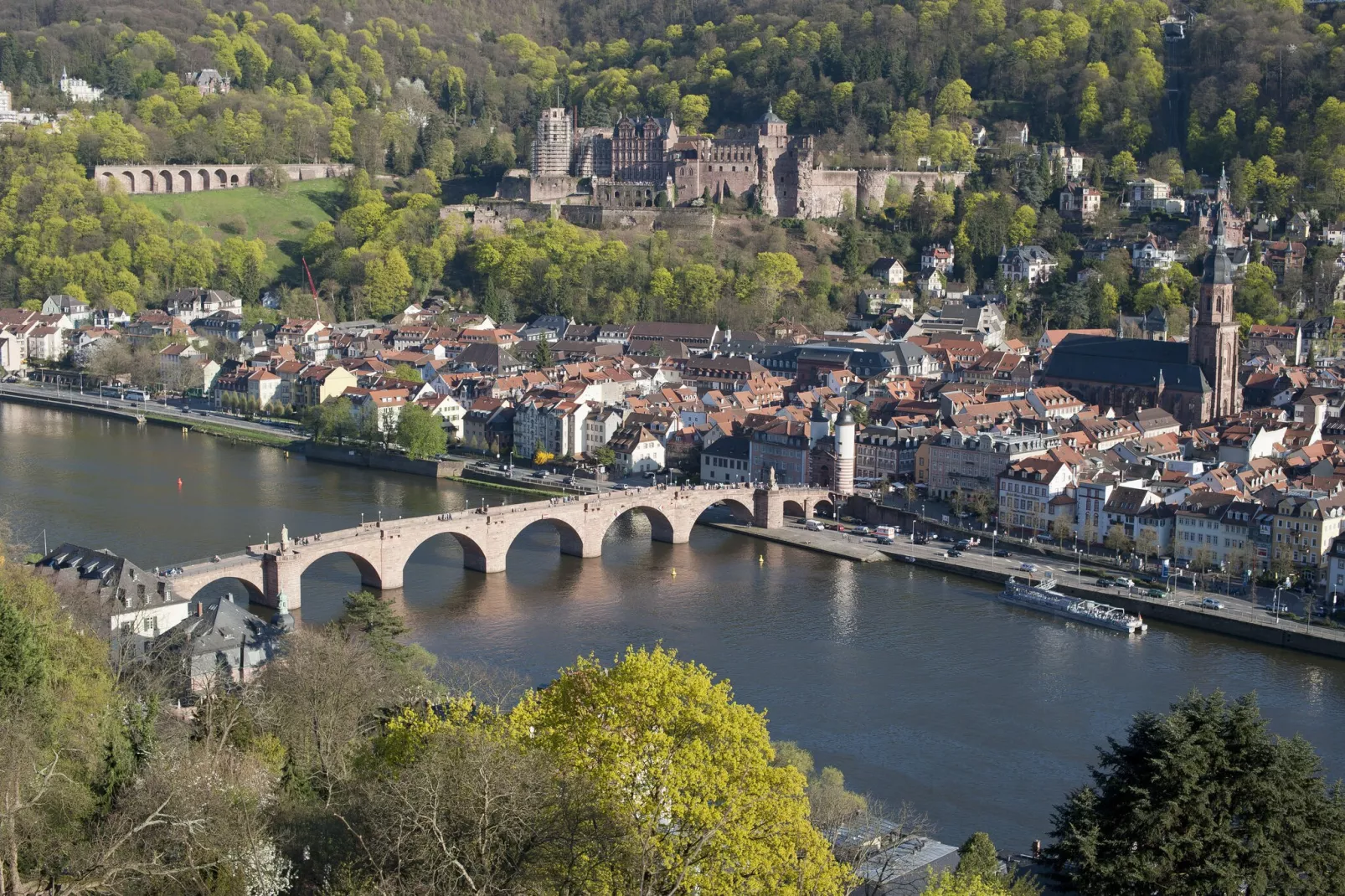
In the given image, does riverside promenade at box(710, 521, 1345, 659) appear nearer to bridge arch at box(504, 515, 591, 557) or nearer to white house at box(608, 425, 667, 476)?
bridge arch at box(504, 515, 591, 557)

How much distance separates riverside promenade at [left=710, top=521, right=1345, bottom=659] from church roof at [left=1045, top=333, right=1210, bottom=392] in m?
9.58

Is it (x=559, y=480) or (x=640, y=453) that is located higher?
(x=640, y=453)

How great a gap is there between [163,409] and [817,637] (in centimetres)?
2224

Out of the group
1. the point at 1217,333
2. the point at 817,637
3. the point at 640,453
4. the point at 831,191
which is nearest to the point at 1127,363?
the point at 1217,333

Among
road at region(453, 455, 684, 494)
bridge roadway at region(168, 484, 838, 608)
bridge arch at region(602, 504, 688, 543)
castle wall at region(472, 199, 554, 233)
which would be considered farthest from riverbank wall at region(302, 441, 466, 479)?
castle wall at region(472, 199, 554, 233)

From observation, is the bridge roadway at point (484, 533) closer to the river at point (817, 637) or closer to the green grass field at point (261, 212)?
the river at point (817, 637)

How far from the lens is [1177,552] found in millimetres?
23484

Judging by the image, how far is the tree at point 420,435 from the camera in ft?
102

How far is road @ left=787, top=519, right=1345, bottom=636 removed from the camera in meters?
20.8

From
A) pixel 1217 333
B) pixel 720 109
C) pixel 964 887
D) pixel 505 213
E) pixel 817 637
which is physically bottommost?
pixel 817 637

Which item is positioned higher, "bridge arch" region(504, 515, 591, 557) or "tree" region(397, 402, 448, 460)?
"tree" region(397, 402, 448, 460)

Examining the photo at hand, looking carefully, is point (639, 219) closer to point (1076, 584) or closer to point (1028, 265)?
point (1028, 265)

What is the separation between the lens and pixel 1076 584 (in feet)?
72.9

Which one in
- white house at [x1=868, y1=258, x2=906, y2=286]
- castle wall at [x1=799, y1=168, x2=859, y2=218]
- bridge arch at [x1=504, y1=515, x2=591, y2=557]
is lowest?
bridge arch at [x1=504, y1=515, x2=591, y2=557]
